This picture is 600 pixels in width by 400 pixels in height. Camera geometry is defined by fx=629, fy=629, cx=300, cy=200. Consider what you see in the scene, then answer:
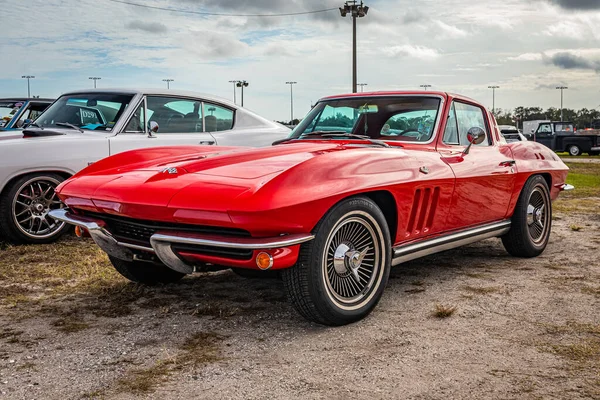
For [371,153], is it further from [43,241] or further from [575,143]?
[575,143]

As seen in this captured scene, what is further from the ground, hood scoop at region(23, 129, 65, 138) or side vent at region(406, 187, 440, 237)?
hood scoop at region(23, 129, 65, 138)

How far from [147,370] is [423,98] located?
122 inches

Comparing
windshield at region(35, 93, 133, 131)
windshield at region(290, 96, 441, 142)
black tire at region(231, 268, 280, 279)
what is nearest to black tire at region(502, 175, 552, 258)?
windshield at region(290, 96, 441, 142)

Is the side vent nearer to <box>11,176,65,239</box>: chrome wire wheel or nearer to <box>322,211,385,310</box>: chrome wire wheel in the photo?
<box>322,211,385,310</box>: chrome wire wheel

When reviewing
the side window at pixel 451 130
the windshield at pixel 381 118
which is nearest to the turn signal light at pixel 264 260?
the windshield at pixel 381 118

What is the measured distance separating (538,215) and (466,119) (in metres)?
1.29

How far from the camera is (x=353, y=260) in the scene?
366cm

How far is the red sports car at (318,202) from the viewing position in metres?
3.28

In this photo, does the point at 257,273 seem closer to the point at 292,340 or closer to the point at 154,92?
the point at 292,340

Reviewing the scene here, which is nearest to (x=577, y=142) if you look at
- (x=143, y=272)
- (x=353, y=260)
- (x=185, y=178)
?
(x=143, y=272)

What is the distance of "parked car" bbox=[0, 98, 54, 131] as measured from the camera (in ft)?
28.7

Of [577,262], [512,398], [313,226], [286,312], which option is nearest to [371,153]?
[313,226]

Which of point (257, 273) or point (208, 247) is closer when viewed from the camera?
point (208, 247)

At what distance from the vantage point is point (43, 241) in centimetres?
634
